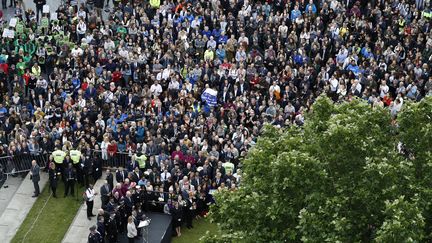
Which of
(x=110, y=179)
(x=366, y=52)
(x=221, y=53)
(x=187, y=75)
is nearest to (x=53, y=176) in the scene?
(x=110, y=179)

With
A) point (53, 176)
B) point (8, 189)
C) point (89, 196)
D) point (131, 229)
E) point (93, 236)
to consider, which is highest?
point (53, 176)

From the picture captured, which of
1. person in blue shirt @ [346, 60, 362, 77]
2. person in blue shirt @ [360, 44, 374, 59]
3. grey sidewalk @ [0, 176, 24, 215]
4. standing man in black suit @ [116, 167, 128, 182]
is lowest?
grey sidewalk @ [0, 176, 24, 215]

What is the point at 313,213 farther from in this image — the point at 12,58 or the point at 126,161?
the point at 12,58

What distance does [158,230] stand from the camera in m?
37.0

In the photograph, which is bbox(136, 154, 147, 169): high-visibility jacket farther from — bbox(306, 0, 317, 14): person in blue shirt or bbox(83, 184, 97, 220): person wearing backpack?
bbox(306, 0, 317, 14): person in blue shirt

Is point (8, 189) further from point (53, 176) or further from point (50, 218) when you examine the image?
point (50, 218)

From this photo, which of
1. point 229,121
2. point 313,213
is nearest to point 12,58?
point 229,121

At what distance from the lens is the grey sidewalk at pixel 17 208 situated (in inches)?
1503

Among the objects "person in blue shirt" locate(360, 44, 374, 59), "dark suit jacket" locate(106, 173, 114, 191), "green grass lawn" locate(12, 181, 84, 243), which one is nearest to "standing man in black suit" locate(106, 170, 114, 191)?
"dark suit jacket" locate(106, 173, 114, 191)

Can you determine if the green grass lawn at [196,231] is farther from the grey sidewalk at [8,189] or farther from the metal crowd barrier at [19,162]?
the grey sidewalk at [8,189]

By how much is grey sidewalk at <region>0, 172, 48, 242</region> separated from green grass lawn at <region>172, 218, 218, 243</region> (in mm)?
6555

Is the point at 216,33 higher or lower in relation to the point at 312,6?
lower

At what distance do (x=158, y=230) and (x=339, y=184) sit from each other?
1255 cm

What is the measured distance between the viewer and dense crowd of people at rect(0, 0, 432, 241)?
39750mm
